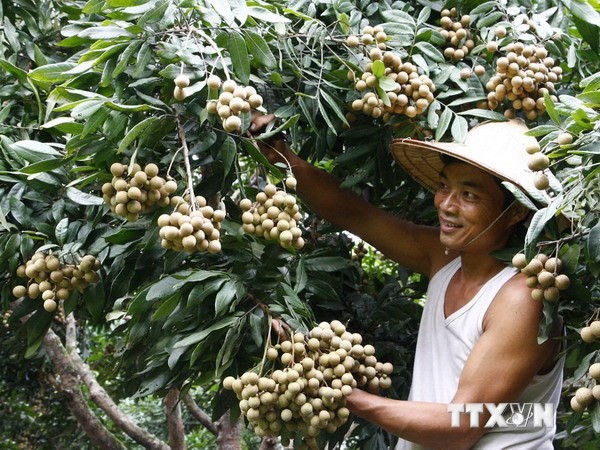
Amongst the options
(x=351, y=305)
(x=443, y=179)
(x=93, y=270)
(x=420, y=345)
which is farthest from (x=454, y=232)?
(x=93, y=270)

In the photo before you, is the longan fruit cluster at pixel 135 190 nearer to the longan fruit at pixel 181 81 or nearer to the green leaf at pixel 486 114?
the longan fruit at pixel 181 81

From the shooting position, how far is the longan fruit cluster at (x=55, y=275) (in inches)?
88.5

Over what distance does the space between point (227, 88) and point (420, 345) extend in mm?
841

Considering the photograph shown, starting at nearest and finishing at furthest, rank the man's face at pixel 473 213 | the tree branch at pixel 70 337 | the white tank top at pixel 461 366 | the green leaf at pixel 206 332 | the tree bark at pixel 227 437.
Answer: the green leaf at pixel 206 332, the white tank top at pixel 461 366, the man's face at pixel 473 213, the tree bark at pixel 227 437, the tree branch at pixel 70 337

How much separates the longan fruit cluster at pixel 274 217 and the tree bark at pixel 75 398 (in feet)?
5.10

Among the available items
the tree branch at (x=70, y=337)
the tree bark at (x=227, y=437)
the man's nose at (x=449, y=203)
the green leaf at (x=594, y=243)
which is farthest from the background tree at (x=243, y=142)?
the tree branch at (x=70, y=337)

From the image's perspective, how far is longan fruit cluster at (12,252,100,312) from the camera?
7.38 feet

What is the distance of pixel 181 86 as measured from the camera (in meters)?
1.98

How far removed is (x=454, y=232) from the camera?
89.3 inches

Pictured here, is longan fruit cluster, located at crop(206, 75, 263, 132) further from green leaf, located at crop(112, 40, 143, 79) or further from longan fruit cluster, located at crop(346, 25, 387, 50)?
longan fruit cluster, located at crop(346, 25, 387, 50)

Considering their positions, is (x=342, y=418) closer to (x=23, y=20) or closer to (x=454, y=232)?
(x=454, y=232)

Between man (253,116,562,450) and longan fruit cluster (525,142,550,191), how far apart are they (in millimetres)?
186

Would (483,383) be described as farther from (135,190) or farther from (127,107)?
(127,107)

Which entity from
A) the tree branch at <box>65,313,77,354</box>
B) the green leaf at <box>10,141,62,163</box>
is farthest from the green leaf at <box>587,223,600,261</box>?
the tree branch at <box>65,313,77,354</box>
